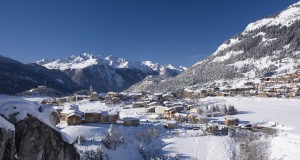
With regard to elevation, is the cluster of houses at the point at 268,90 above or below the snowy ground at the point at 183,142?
above

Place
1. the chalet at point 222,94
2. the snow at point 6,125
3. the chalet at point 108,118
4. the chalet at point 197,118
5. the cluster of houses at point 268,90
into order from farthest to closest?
the chalet at point 222,94 < the cluster of houses at point 268,90 < the chalet at point 197,118 < the chalet at point 108,118 < the snow at point 6,125

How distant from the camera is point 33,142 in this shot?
1358 centimetres

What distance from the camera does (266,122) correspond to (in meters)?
82.4

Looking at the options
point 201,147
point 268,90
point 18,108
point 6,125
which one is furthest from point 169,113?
point 6,125

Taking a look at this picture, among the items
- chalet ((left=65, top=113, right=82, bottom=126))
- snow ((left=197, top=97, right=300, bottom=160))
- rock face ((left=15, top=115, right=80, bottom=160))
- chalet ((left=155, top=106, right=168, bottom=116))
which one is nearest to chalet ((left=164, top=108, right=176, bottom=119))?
chalet ((left=155, top=106, right=168, bottom=116))

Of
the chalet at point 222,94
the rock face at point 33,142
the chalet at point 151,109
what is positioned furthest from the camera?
the chalet at point 222,94

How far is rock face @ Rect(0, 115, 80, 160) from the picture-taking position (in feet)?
40.1

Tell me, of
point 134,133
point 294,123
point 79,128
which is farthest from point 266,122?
point 79,128

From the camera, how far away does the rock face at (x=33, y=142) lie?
481 inches

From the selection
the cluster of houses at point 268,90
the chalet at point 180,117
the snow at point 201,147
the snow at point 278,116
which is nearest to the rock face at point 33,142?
the snow at point 278,116

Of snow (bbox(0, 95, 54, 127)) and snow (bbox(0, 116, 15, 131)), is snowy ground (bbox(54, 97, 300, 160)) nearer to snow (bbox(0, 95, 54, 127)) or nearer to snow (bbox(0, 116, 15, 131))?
snow (bbox(0, 95, 54, 127))

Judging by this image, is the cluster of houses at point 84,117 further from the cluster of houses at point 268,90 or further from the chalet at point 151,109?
the cluster of houses at point 268,90

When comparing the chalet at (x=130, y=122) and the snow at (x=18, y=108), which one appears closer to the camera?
the snow at (x=18, y=108)

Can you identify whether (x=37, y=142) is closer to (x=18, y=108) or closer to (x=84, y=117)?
(x=18, y=108)
